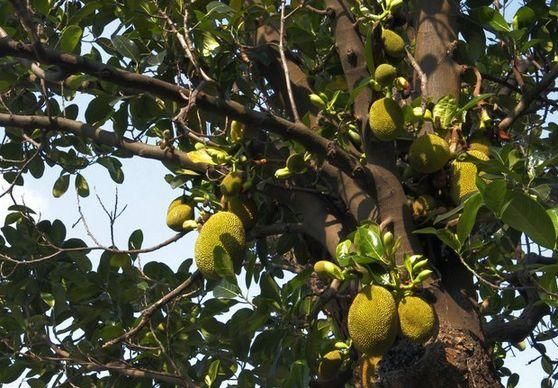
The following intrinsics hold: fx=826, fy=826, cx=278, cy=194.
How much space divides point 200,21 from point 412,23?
707mm

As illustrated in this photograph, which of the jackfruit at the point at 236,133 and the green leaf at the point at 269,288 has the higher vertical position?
the jackfruit at the point at 236,133

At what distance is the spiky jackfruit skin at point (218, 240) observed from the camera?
175 cm

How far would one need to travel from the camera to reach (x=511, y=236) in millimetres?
1788

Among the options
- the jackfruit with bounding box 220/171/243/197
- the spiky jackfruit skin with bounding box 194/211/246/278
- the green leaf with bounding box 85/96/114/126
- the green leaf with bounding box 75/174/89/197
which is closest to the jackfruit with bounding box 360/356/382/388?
the spiky jackfruit skin with bounding box 194/211/246/278

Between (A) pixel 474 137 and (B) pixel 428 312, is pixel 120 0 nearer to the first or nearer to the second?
(A) pixel 474 137

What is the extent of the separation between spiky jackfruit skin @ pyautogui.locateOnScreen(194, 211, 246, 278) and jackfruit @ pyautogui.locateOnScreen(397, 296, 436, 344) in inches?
16.1

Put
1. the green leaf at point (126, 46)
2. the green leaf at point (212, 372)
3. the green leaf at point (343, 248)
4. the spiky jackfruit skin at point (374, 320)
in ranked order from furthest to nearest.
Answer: the green leaf at point (212, 372) < the green leaf at point (126, 46) < the green leaf at point (343, 248) < the spiky jackfruit skin at point (374, 320)

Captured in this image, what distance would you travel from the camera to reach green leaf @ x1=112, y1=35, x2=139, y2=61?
192cm

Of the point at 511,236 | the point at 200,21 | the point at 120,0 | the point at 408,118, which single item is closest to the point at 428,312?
the point at 511,236

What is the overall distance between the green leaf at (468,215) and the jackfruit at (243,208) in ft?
1.67

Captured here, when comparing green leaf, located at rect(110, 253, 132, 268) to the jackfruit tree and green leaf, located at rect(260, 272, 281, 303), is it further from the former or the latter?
green leaf, located at rect(260, 272, 281, 303)

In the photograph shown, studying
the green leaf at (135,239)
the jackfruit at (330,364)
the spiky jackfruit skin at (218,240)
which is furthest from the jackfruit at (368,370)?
the green leaf at (135,239)

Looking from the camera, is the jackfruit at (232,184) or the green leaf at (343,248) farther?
the jackfruit at (232,184)

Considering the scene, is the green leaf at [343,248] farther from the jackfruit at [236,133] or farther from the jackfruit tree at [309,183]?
the jackfruit at [236,133]
